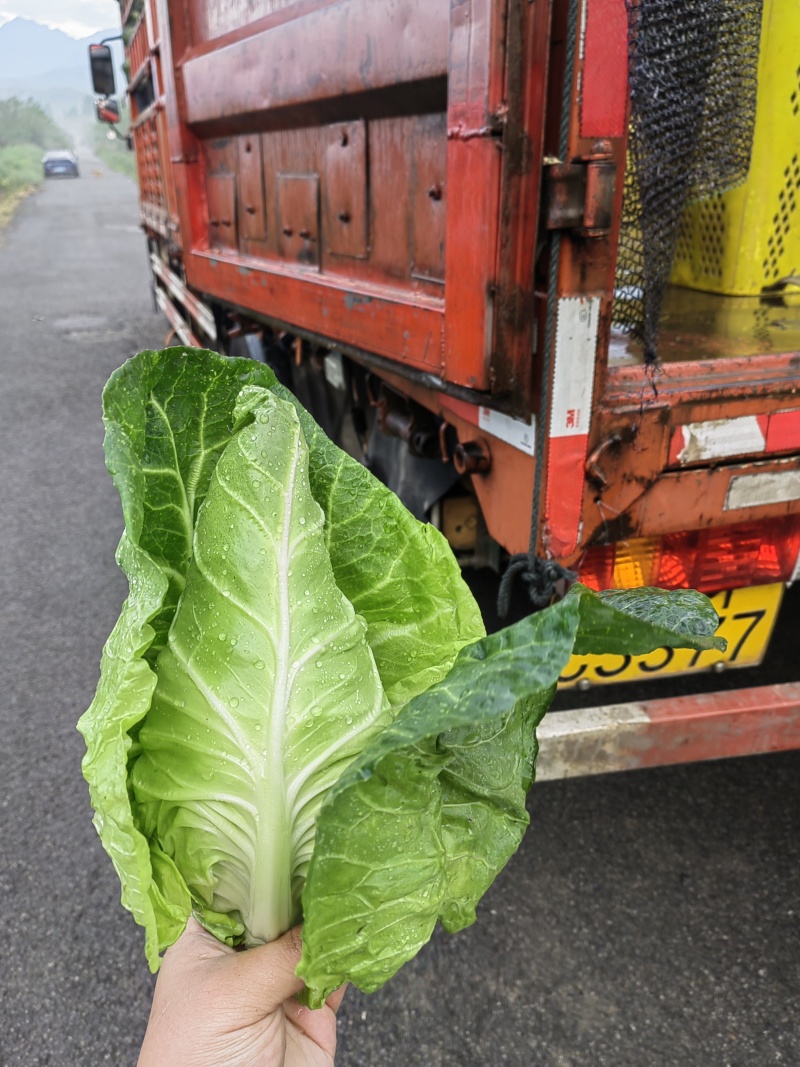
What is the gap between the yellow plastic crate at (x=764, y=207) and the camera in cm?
270

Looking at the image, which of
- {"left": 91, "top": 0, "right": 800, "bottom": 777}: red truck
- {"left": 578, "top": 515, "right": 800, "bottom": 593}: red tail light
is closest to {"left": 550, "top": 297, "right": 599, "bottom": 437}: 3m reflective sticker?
{"left": 91, "top": 0, "right": 800, "bottom": 777}: red truck

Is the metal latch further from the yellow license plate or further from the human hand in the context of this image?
the human hand

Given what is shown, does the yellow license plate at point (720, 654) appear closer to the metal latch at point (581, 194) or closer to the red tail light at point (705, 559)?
the red tail light at point (705, 559)

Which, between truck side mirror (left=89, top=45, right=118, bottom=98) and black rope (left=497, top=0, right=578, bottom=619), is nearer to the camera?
black rope (left=497, top=0, right=578, bottom=619)

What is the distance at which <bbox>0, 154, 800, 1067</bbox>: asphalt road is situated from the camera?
2135 mm

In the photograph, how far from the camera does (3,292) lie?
13.3 metres

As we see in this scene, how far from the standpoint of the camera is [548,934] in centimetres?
240

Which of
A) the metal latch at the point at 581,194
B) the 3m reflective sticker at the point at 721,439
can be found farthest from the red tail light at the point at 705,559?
the metal latch at the point at 581,194

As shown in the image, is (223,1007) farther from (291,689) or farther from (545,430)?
(545,430)

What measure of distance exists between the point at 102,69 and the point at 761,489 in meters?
8.40

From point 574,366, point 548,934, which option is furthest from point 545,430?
point 548,934

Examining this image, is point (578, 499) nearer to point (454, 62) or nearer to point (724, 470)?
point (724, 470)

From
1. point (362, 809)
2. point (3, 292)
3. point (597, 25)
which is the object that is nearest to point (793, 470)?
point (597, 25)

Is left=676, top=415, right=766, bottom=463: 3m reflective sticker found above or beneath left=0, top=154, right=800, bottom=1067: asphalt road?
above
